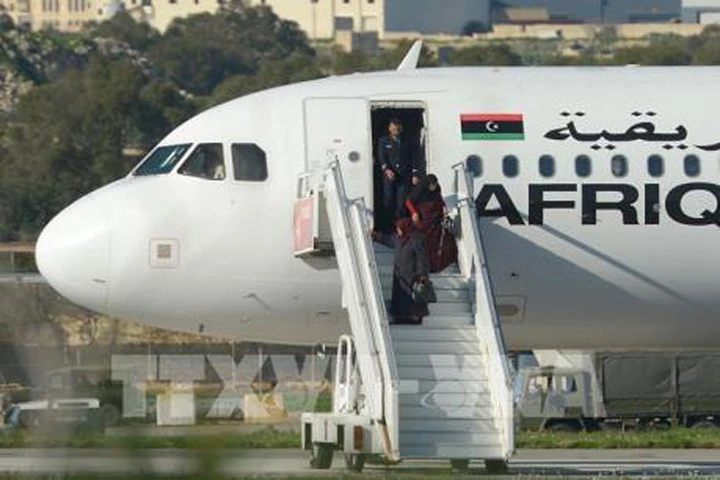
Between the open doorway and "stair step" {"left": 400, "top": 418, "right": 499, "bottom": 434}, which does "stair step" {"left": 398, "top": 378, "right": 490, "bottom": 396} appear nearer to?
"stair step" {"left": 400, "top": 418, "right": 499, "bottom": 434}

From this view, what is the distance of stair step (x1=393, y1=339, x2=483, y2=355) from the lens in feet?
96.5

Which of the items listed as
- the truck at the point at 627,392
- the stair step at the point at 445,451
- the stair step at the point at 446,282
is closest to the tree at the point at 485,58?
the truck at the point at 627,392

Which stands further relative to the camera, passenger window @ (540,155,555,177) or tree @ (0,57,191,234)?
tree @ (0,57,191,234)

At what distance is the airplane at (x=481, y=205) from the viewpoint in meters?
31.7

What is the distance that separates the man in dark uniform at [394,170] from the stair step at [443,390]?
2790 mm

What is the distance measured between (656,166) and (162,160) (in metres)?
6.01

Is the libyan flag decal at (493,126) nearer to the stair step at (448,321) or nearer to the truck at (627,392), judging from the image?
the stair step at (448,321)

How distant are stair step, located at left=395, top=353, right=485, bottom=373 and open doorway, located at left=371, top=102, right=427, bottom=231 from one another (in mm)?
2536

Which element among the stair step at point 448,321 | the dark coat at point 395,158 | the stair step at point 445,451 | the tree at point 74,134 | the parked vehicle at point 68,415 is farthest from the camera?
the tree at point 74,134

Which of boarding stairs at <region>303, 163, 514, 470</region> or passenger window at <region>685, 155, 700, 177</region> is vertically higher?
passenger window at <region>685, 155, 700, 177</region>

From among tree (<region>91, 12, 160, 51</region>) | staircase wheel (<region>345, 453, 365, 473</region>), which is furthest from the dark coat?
tree (<region>91, 12, 160, 51</region>)

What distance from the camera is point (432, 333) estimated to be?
97.6 ft

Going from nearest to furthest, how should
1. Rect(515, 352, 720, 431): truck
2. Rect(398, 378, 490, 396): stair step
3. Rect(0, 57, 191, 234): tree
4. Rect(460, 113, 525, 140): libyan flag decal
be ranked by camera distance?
Rect(398, 378, 490, 396): stair step < Rect(460, 113, 525, 140): libyan flag decal < Rect(515, 352, 720, 431): truck < Rect(0, 57, 191, 234): tree

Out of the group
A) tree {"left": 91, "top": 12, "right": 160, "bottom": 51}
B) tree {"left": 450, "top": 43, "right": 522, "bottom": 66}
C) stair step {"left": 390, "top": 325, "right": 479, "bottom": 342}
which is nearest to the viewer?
stair step {"left": 390, "top": 325, "right": 479, "bottom": 342}
